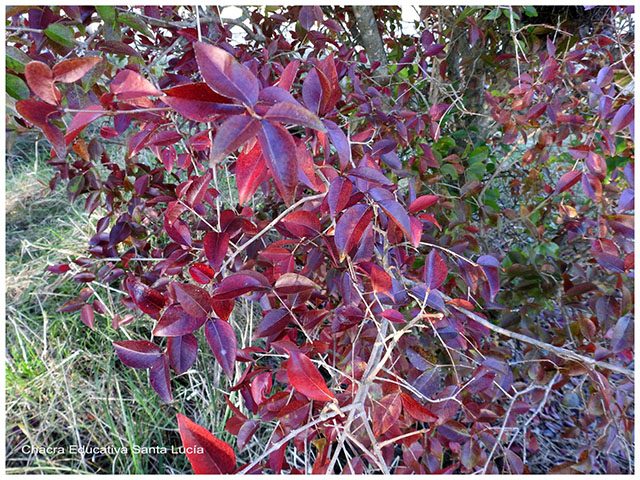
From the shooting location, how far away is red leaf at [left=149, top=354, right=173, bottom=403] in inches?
18.6

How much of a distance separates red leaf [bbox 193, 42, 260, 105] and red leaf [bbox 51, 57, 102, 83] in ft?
0.59

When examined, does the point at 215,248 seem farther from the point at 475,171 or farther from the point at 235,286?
the point at 475,171

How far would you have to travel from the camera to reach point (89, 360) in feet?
4.50

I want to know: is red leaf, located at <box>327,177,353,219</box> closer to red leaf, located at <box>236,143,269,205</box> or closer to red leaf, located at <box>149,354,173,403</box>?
red leaf, located at <box>236,143,269,205</box>

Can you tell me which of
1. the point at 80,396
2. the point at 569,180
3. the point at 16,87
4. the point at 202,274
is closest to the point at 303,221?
the point at 202,274

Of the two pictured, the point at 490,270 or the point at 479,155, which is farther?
the point at 479,155

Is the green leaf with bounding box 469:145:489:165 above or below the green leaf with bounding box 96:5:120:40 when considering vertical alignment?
below

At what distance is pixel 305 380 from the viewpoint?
0.44 m

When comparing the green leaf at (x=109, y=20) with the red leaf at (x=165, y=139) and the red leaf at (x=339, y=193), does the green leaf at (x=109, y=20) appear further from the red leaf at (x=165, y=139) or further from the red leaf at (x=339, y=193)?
the red leaf at (x=339, y=193)

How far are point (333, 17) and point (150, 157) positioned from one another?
1551mm

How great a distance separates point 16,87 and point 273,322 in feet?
1.55

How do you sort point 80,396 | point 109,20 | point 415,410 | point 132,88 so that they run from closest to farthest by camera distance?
point 132,88 < point 415,410 < point 109,20 < point 80,396

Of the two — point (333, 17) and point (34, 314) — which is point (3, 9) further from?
point (34, 314)

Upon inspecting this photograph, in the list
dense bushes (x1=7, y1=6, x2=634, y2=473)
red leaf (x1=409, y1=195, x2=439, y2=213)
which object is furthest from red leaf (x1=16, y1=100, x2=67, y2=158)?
red leaf (x1=409, y1=195, x2=439, y2=213)
